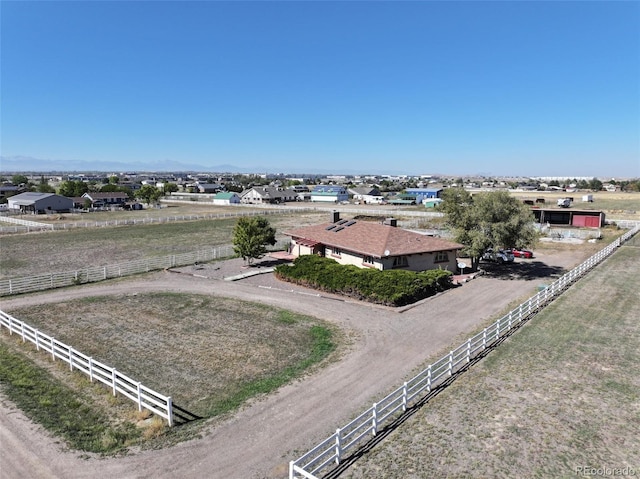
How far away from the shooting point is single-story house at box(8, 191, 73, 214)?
3433 inches

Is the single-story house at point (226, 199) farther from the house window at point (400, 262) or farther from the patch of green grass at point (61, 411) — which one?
the patch of green grass at point (61, 411)

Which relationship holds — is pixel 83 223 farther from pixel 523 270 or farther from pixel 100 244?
pixel 523 270

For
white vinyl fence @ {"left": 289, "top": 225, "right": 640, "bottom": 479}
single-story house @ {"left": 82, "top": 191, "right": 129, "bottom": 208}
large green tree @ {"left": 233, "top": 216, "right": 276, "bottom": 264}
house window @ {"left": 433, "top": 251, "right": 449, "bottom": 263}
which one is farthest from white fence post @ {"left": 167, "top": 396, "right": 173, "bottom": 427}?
single-story house @ {"left": 82, "top": 191, "right": 129, "bottom": 208}

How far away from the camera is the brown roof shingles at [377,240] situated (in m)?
32.3

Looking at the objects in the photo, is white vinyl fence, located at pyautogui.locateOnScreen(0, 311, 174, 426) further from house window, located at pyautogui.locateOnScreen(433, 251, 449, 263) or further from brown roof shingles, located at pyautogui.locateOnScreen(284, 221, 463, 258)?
house window, located at pyautogui.locateOnScreen(433, 251, 449, 263)

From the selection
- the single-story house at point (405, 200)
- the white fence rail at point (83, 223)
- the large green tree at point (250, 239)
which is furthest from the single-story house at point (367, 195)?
the large green tree at point (250, 239)

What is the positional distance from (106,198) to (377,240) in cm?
9211

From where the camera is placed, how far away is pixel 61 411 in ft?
48.1

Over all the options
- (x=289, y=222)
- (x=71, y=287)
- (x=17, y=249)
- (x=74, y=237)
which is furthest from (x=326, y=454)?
(x=289, y=222)

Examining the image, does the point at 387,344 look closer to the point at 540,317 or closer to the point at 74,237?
the point at 540,317

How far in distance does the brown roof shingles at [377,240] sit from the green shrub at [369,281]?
7.77 feet

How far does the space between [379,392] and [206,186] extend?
175330mm

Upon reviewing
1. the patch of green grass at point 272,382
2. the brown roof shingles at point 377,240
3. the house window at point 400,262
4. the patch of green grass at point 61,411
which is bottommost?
the patch of green grass at point 61,411

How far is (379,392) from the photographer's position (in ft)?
52.5
